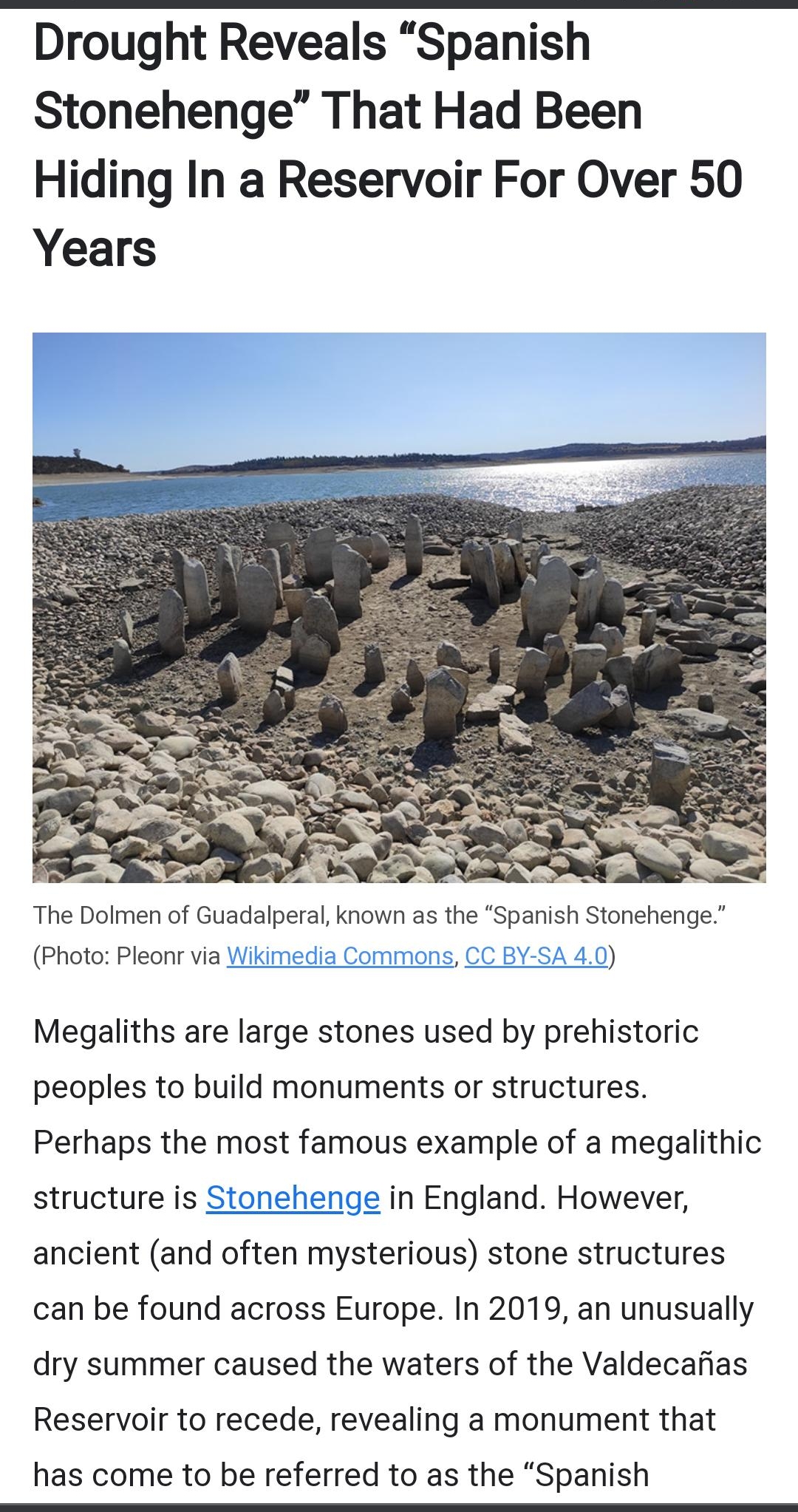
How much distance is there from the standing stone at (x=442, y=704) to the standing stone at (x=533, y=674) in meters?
0.97

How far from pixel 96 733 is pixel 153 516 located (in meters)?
15.4

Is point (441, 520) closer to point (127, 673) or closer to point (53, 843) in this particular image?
point (127, 673)

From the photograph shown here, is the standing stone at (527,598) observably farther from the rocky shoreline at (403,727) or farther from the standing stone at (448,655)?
the standing stone at (448,655)

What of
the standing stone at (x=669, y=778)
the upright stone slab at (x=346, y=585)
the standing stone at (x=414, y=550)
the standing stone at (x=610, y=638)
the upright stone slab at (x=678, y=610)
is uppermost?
the standing stone at (x=414, y=550)

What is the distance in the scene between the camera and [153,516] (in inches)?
850

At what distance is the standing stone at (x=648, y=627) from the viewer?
9.88m

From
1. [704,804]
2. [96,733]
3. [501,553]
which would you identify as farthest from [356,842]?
[501,553]

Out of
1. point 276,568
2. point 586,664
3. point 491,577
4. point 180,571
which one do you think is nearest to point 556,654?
point 586,664

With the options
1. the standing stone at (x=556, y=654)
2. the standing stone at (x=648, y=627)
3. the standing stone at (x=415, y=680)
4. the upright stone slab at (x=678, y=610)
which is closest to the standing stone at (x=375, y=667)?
the standing stone at (x=415, y=680)

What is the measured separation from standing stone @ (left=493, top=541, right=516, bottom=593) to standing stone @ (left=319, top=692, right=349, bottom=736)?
199 inches

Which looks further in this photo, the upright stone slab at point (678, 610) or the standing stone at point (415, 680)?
the upright stone slab at point (678, 610)

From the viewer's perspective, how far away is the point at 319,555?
12.1 m

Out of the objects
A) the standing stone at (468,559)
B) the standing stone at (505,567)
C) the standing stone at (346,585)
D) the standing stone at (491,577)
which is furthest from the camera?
the standing stone at (468,559)

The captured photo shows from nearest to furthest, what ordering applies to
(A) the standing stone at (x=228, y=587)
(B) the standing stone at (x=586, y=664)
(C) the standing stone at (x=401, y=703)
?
(C) the standing stone at (x=401, y=703) → (B) the standing stone at (x=586, y=664) → (A) the standing stone at (x=228, y=587)
